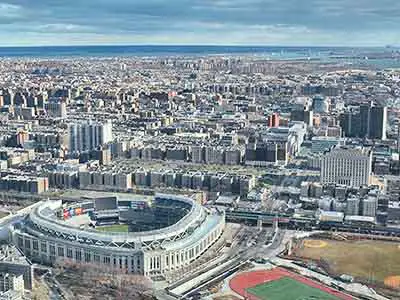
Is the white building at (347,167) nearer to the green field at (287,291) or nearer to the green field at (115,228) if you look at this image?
the green field at (115,228)

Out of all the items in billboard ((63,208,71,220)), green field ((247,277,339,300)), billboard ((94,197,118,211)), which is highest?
billboard ((94,197,118,211))

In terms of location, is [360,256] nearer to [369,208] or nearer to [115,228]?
[369,208]

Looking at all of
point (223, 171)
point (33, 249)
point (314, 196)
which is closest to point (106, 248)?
point (33, 249)

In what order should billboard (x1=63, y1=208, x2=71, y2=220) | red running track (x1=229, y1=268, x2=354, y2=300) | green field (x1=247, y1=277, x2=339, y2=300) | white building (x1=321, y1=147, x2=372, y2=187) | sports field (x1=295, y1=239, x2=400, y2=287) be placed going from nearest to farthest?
green field (x1=247, y1=277, x2=339, y2=300) → red running track (x1=229, y1=268, x2=354, y2=300) → sports field (x1=295, y1=239, x2=400, y2=287) → billboard (x1=63, y1=208, x2=71, y2=220) → white building (x1=321, y1=147, x2=372, y2=187)

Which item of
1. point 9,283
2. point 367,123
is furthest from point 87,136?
point 9,283

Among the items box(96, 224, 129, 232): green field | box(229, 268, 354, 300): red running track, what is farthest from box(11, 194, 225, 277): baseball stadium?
box(229, 268, 354, 300): red running track

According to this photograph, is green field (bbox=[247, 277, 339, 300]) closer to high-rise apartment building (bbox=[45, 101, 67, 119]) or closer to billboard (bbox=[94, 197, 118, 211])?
billboard (bbox=[94, 197, 118, 211])

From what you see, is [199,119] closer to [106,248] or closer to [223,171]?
[223,171]
